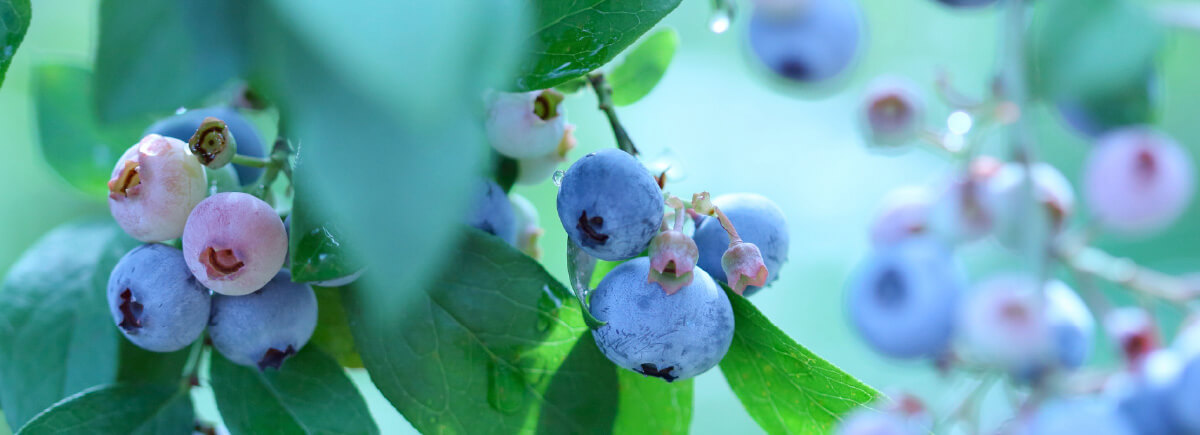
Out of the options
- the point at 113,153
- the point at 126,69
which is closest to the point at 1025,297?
the point at 126,69

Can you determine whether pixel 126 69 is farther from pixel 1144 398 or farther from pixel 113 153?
pixel 113 153

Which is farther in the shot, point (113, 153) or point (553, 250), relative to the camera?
point (553, 250)

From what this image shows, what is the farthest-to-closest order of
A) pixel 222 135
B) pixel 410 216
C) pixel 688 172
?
pixel 688 172, pixel 222 135, pixel 410 216

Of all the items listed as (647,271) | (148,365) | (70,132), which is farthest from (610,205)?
(70,132)

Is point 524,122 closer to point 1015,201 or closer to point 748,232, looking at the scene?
point 748,232

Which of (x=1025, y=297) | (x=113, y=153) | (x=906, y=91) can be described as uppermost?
(x=906, y=91)

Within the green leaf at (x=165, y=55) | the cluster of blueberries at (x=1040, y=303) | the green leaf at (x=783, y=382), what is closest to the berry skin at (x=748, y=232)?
the green leaf at (x=783, y=382)

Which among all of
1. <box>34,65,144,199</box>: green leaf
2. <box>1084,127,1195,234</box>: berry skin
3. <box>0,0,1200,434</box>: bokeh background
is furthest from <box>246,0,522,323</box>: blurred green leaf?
<box>0,0,1200,434</box>: bokeh background
